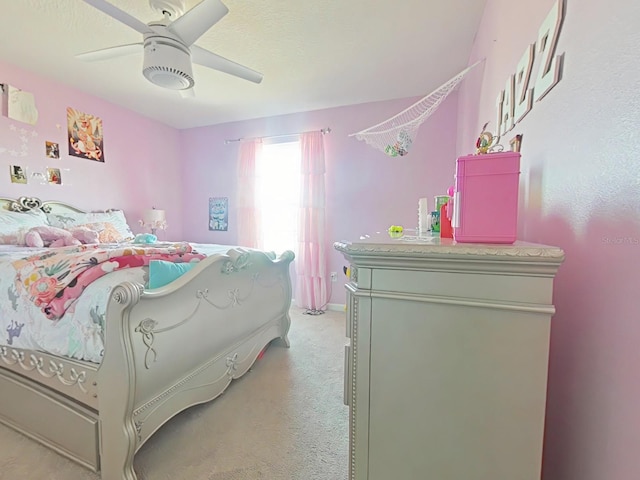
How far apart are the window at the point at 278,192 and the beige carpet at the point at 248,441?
2034mm

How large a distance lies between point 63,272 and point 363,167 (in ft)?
9.50

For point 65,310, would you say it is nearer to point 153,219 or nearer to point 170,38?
point 170,38

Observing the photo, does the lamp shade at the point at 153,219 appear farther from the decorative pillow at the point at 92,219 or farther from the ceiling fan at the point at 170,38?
the ceiling fan at the point at 170,38

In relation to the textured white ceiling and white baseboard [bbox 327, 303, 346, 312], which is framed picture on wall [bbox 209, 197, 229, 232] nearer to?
the textured white ceiling

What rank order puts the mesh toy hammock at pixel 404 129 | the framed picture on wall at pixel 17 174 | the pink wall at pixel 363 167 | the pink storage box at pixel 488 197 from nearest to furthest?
the pink storage box at pixel 488 197
the mesh toy hammock at pixel 404 129
the framed picture on wall at pixel 17 174
the pink wall at pixel 363 167

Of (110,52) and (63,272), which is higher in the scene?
(110,52)

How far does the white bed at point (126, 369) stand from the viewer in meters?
1.11

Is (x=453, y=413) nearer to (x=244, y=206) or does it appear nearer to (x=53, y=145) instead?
(x=244, y=206)

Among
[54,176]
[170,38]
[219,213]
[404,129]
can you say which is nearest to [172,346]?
[170,38]

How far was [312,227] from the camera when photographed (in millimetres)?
3525

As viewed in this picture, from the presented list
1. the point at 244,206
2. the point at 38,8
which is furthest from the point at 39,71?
the point at 244,206

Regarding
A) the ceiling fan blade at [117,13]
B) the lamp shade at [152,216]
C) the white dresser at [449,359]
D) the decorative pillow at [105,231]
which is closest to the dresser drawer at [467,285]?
the white dresser at [449,359]

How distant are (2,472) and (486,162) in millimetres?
2208

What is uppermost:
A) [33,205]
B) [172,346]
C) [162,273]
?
[33,205]
